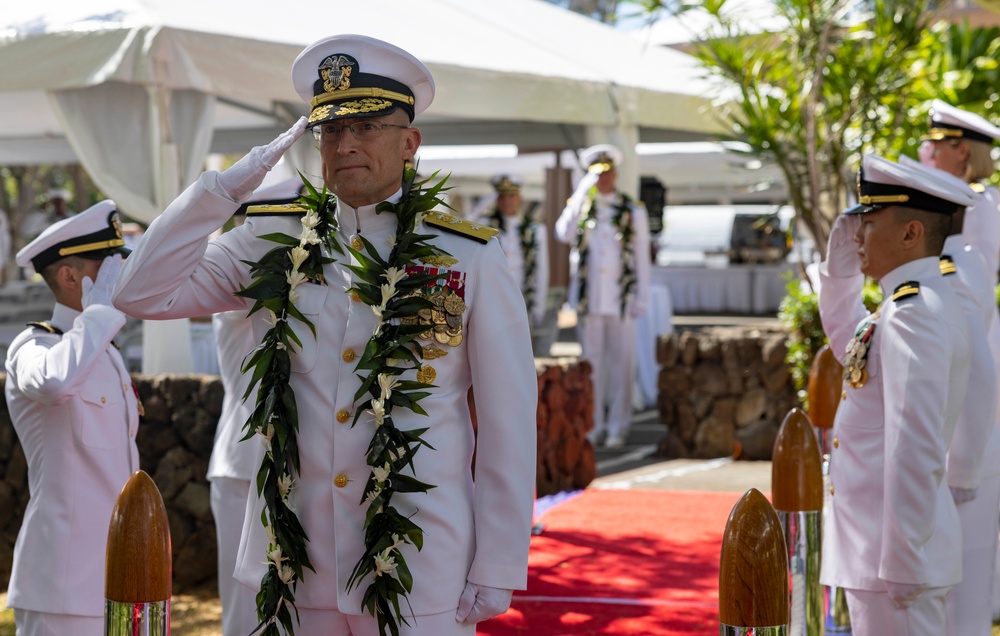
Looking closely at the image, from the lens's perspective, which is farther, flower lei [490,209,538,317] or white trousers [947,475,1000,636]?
flower lei [490,209,538,317]

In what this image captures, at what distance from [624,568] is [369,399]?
163 inches

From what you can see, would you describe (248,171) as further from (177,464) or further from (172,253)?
(177,464)

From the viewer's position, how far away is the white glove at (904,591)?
347 cm

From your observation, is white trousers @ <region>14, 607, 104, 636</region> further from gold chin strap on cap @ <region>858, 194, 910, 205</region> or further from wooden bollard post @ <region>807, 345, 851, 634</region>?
wooden bollard post @ <region>807, 345, 851, 634</region>

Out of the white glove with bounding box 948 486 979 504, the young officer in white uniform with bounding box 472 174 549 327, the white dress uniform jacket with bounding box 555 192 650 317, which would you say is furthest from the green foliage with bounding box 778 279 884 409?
the white glove with bounding box 948 486 979 504

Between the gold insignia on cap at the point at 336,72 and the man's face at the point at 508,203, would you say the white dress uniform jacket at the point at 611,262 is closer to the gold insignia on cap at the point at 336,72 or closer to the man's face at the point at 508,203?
the man's face at the point at 508,203

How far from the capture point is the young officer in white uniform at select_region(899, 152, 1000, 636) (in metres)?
3.97

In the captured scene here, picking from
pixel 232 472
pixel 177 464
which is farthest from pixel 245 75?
pixel 232 472

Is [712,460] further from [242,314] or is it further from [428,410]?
[428,410]

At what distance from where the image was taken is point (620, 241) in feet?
36.1

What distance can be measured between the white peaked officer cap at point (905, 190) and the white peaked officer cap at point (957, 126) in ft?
7.36

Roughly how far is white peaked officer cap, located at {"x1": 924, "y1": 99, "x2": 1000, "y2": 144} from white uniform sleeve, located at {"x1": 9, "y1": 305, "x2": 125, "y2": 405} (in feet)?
13.3

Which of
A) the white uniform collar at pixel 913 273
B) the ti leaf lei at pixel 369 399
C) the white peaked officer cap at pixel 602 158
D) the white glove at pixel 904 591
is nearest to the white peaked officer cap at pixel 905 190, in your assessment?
the white uniform collar at pixel 913 273

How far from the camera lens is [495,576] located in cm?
275
